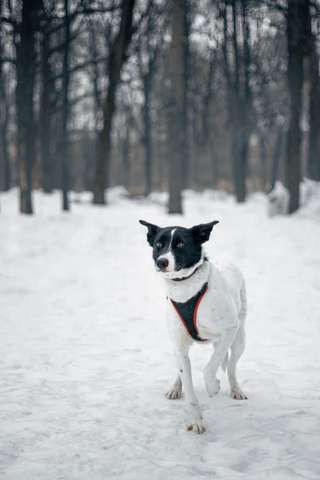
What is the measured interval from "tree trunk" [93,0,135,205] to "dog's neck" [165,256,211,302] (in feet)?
48.3

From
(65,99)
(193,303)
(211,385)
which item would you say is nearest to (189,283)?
(193,303)

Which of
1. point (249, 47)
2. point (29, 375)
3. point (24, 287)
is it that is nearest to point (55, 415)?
point (29, 375)

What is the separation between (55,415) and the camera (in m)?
4.09

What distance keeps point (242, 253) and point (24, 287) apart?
537cm

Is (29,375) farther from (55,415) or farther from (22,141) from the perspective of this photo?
(22,141)

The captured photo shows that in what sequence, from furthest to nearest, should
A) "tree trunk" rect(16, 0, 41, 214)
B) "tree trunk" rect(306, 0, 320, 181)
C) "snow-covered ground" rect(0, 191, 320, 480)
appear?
"tree trunk" rect(306, 0, 320, 181) < "tree trunk" rect(16, 0, 41, 214) < "snow-covered ground" rect(0, 191, 320, 480)

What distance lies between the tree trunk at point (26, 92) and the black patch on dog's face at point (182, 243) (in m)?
14.4

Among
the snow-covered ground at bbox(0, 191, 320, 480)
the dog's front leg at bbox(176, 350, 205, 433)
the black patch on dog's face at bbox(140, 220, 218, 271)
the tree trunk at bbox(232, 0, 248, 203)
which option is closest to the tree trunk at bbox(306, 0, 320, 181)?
the tree trunk at bbox(232, 0, 248, 203)

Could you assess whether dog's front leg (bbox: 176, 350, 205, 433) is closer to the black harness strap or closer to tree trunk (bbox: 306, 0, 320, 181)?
the black harness strap

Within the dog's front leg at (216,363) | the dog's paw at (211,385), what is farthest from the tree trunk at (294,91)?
the dog's paw at (211,385)

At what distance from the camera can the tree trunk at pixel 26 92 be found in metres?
16.2

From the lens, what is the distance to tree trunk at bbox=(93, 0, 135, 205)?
662 inches

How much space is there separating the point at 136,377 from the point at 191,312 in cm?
152

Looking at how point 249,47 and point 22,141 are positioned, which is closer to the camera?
point 22,141
